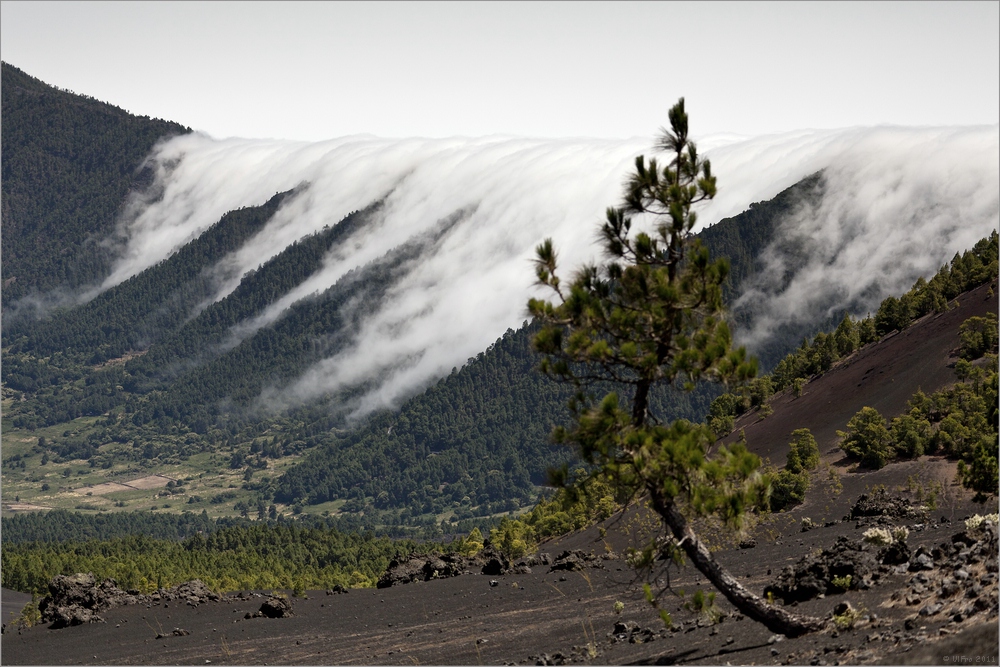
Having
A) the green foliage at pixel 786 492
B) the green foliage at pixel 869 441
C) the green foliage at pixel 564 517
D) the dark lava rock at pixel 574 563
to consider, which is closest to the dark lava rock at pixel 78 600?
the dark lava rock at pixel 574 563

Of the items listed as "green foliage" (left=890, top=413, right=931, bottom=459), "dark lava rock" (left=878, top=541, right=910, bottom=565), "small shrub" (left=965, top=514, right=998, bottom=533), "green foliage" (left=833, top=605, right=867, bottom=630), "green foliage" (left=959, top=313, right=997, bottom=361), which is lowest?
"green foliage" (left=833, top=605, right=867, bottom=630)

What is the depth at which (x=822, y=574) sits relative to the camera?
25.6 metres

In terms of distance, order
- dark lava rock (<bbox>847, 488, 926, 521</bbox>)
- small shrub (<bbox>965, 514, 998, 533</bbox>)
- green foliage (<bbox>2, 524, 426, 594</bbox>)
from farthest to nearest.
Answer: green foliage (<bbox>2, 524, 426, 594</bbox>)
dark lava rock (<bbox>847, 488, 926, 521</bbox>)
small shrub (<bbox>965, 514, 998, 533</bbox>)

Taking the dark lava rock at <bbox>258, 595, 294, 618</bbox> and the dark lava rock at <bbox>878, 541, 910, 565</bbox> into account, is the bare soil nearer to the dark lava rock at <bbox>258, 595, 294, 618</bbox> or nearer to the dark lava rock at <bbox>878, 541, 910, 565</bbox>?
the dark lava rock at <bbox>258, 595, 294, 618</bbox>

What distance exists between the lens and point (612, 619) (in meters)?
29.8

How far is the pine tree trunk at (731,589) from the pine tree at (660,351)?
27 millimetres

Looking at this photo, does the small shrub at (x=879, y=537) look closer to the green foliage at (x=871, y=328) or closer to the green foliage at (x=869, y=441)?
the green foliage at (x=869, y=441)

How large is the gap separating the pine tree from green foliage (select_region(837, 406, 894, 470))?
1093 inches

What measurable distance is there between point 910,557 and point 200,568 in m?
64.9

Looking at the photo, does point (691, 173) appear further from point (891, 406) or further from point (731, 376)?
point (891, 406)

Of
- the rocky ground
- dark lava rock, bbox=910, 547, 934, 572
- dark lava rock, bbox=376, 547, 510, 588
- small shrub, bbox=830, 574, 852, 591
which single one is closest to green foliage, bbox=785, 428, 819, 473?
the rocky ground

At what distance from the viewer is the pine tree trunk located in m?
22.1

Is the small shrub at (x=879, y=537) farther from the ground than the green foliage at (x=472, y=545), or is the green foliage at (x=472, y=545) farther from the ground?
the small shrub at (x=879, y=537)

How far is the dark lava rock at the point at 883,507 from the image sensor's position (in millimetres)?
38656
